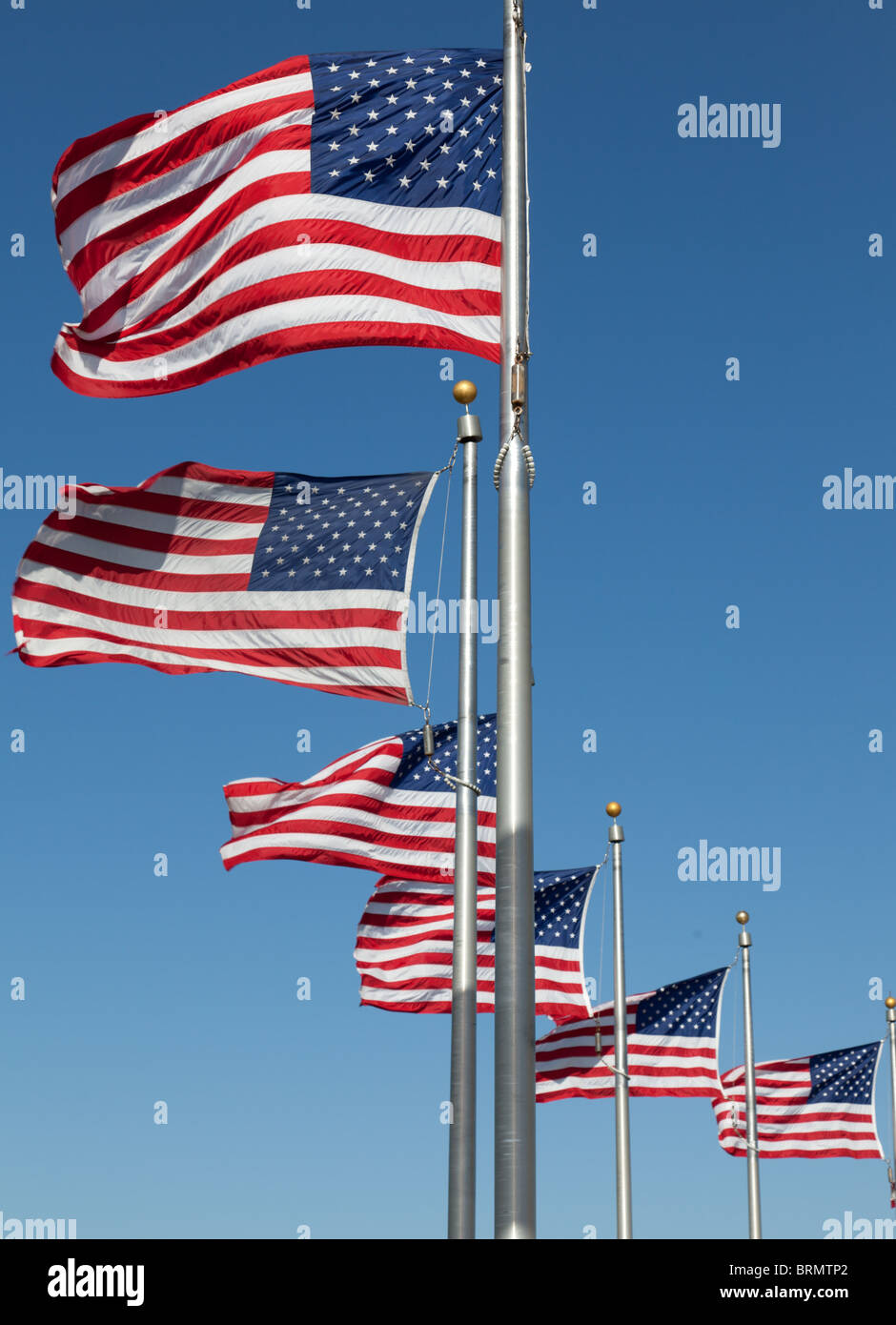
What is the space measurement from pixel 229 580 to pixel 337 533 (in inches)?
49.0

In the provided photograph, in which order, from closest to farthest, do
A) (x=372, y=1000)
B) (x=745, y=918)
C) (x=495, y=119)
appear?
(x=495, y=119) < (x=372, y=1000) < (x=745, y=918)

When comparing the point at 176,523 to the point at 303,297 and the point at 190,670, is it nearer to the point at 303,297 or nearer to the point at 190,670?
the point at 190,670

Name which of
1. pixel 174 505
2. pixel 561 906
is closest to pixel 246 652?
pixel 174 505

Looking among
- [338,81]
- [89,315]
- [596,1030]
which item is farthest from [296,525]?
[596,1030]

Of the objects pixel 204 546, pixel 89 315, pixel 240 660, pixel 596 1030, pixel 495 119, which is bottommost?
pixel 596 1030

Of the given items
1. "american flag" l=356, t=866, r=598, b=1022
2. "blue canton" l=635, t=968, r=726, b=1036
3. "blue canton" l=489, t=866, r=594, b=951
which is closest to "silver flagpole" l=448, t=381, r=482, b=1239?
"american flag" l=356, t=866, r=598, b=1022

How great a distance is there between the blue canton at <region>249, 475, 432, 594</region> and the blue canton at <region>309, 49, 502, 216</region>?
301 centimetres

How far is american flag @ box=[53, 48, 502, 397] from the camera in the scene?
44.1 feet

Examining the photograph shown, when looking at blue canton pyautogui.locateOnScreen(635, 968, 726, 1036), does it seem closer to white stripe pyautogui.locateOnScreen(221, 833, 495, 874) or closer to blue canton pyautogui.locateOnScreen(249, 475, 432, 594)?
white stripe pyautogui.locateOnScreen(221, 833, 495, 874)

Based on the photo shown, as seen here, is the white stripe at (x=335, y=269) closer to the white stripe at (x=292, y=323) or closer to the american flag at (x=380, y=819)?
the white stripe at (x=292, y=323)

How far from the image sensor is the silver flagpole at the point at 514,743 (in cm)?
1083
